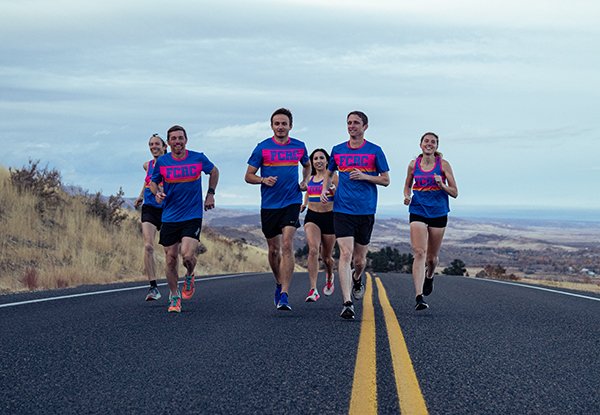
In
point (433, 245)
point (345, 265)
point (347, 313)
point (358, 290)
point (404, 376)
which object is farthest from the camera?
point (358, 290)

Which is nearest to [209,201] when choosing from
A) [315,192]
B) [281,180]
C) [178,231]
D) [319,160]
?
[178,231]

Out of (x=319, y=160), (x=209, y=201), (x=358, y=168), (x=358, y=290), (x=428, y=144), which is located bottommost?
(x=358, y=290)

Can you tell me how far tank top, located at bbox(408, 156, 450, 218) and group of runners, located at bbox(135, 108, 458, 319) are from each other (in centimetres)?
1

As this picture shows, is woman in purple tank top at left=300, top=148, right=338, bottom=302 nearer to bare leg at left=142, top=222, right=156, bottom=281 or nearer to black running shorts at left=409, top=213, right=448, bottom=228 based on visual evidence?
black running shorts at left=409, top=213, right=448, bottom=228

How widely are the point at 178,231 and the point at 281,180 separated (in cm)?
143

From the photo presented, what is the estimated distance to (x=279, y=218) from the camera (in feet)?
28.7

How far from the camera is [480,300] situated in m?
10.7

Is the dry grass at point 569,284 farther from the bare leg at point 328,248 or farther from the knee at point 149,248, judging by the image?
the knee at point 149,248

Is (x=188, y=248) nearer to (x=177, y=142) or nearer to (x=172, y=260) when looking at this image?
(x=172, y=260)

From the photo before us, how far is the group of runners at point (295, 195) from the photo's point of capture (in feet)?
27.3

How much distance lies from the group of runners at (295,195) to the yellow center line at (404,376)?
1290 millimetres

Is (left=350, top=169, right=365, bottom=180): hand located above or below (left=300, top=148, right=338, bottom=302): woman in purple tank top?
above

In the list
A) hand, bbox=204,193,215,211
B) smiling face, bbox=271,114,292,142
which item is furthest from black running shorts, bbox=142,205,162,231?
smiling face, bbox=271,114,292,142

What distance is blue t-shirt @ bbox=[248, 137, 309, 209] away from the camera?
342 inches
